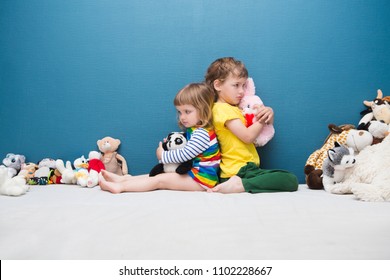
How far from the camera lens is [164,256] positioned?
832 millimetres

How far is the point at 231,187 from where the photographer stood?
1632 millimetres

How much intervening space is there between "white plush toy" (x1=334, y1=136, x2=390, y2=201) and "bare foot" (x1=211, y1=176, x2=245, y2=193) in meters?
0.39

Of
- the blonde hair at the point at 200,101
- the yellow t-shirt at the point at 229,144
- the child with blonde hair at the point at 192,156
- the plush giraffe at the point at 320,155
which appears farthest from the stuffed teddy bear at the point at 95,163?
the plush giraffe at the point at 320,155

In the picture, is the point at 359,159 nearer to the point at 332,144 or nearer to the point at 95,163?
the point at 332,144

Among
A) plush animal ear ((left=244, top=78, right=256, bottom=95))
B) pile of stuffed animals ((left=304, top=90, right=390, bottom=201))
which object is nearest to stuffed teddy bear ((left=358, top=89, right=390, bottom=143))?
pile of stuffed animals ((left=304, top=90, right=390, bottom=201))

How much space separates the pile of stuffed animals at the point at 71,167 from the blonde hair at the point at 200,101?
18.0 inches

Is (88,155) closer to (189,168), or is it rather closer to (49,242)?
(189,168)

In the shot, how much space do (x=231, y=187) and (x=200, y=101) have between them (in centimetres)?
43

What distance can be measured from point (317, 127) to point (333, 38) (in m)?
0.47

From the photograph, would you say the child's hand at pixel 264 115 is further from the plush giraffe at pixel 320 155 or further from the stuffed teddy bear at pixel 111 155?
the stuffed teddy bear at pixel 111 155

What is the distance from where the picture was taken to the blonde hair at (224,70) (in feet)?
6.11

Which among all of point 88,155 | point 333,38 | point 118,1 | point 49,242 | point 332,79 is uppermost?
point 118,1

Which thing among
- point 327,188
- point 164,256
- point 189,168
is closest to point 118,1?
point 189,168

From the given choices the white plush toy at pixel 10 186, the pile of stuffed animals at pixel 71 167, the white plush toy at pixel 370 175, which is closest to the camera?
the white plush toy at pixel 370 175
